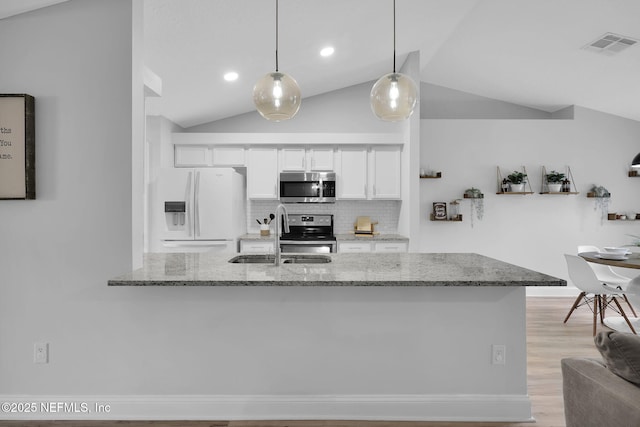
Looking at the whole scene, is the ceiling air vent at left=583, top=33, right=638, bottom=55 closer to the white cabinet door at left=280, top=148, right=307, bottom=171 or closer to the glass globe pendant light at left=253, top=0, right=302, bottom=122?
the white cabinet door at left=280, top=148, right=307, bottom=171

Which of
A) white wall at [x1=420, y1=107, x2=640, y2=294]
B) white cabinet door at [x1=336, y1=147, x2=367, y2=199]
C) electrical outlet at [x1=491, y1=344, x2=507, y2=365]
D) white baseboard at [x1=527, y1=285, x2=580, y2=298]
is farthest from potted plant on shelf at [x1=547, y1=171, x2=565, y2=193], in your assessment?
electrical outlet at [x1=491, y1=344, x2=507, y2=365]

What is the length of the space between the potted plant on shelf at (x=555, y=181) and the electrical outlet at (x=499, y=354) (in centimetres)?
412

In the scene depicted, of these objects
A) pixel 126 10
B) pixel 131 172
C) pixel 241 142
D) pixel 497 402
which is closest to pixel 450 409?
pixel 497 402

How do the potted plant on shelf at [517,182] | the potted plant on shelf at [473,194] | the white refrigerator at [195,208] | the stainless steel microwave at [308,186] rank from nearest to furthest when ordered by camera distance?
the white refrigerator at [195,208]
the stainless steel microwave at [308,186]
the potted plant on shelf at [517,182]
the potted plant on shelf at [473,194]

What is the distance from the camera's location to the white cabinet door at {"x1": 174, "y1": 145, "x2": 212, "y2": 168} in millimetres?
5359

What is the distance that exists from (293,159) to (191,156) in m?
1.34

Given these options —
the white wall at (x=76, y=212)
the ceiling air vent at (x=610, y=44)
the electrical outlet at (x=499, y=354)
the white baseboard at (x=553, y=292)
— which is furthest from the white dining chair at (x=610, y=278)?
the white wall at (x=76, y=212)

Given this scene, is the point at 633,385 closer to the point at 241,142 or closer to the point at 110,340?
the point at 110,340

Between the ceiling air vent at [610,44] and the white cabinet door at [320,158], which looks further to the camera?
the white cabinet door at [320,158]

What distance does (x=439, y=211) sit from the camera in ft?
19.0

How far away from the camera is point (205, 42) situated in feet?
11.1

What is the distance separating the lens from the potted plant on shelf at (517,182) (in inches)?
221

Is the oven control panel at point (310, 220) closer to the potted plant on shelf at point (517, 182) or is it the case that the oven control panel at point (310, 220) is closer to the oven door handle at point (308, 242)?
the oven door handle at point (308, 242)

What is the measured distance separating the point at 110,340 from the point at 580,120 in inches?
248
